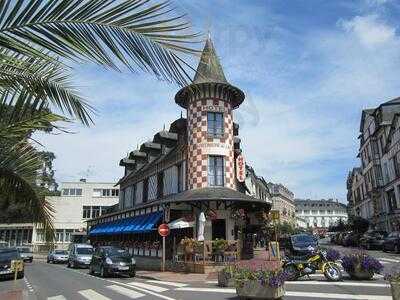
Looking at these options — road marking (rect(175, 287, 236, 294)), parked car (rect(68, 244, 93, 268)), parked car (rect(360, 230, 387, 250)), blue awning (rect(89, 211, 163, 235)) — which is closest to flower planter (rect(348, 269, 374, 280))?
road marking (rect(175, 287, 236, 294))

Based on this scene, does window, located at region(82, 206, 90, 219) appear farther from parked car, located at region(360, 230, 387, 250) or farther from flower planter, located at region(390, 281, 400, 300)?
flower planter, located at region(390, 281, 400, 300)

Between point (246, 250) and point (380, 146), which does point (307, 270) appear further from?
point (380, 146)

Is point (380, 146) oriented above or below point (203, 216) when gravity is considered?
above

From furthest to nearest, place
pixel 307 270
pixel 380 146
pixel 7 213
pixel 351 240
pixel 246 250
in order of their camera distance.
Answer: pixel 380 146
pixel 351 240
pixel 246 250
pixel 307 270
pixel 7 213

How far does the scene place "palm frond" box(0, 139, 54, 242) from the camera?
5431mm

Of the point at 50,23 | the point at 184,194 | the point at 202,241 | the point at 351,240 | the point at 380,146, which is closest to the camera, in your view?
the point at 50,23

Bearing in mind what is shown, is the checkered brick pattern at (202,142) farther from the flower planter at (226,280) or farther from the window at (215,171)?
the flower planter at (226,280)

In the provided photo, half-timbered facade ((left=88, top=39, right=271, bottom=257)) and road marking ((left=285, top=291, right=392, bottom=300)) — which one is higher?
half-timbered facade ((left=88, top=39, right=271, bottom=257))

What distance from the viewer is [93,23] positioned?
326 centimetres

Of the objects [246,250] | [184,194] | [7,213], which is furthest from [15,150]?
[246,250]

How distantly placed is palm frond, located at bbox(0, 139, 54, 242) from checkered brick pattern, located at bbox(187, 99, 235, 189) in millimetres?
19163

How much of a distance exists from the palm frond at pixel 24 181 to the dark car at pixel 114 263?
1619 cm

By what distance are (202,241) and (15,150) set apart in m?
17.3

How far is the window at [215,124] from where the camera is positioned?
1020 inches
